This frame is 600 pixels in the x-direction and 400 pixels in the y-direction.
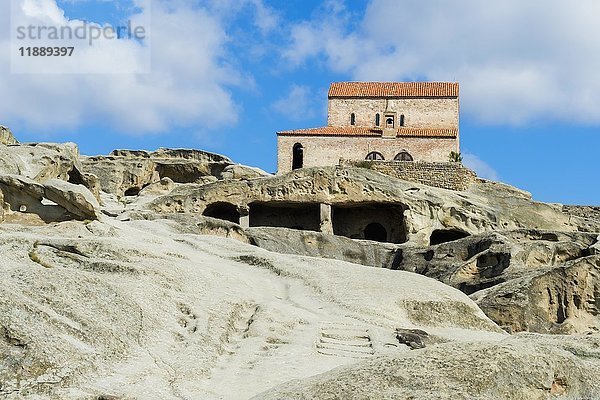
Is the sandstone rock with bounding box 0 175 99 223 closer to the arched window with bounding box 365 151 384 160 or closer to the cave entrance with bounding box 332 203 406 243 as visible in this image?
the cave entrance with bounding box 332 203 406 243

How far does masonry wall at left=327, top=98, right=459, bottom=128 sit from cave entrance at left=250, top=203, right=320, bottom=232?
18.3 metres

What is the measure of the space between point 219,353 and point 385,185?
22971 mm

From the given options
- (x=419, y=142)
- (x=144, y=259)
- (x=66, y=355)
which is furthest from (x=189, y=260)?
(x=419, y=142)

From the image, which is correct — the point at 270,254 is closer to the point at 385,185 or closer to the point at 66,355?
the point at 66,355

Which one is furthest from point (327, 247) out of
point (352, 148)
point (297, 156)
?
point (297, 156)

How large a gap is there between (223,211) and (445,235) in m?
9.45

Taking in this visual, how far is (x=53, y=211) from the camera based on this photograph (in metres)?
17.2

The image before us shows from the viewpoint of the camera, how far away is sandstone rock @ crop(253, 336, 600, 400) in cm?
574

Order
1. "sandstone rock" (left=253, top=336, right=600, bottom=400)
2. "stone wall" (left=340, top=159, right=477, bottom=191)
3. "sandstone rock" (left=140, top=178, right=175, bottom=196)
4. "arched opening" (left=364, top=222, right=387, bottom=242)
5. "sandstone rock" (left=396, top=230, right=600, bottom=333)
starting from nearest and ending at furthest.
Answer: "sandstone rock" (left=253, top=336, right=600, bottom=400)
"sandstone rock" (left=396, top=230, right=600, bottom=333)
"sandstone rock" (left=140, top=178, right=175, bottom=196)
"arched opening" (left=364, top=222, right=387, bottom=242)
"stone wall" (left=340, top=159, right=477, bottom=191)

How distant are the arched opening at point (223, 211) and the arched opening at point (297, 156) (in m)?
14.2

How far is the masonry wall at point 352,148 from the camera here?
45594 millimetres

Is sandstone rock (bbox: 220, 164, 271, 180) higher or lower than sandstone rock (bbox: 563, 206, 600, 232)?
higher

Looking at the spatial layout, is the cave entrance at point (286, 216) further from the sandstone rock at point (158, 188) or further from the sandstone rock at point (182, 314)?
the sandstone rock at point (182, 314)

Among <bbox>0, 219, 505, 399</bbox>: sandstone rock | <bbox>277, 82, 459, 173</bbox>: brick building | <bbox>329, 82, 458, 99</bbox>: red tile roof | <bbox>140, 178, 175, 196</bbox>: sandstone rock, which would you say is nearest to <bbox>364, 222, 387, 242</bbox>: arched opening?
<bbox>140, 178, 175, 196</bbox>: sandstone rock
